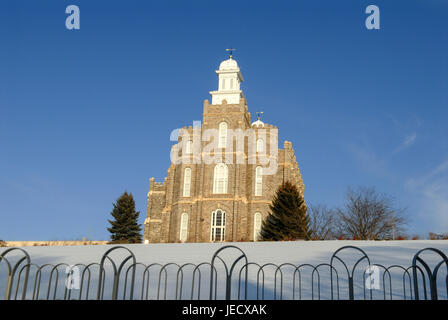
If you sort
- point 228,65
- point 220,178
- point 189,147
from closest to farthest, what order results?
1. point 220,178
2. point 189,147
3. point 228,65

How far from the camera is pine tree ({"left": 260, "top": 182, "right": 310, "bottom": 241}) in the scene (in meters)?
32.0

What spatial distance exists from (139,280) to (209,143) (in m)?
31.8

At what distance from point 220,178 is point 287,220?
13477 millimetres

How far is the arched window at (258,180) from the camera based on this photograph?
44750 millimetres

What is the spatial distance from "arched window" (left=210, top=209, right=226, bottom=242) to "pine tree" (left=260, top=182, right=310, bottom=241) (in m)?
8.93

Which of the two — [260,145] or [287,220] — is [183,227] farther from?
[287,220]

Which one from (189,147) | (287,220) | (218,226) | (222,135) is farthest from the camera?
(189,147)

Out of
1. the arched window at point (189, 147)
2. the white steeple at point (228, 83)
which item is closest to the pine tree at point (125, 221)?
the arched window at point (189, 147)

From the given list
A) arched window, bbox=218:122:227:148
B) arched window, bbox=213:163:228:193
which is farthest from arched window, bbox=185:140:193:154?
arched window, bbox=213:163:228:193

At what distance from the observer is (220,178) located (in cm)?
4469

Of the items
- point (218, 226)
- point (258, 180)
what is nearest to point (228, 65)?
point (258, 180)

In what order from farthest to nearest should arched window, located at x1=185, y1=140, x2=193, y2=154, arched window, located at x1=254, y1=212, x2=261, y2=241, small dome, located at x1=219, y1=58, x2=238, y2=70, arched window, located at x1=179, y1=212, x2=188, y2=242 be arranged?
1. small dome, located at x1=219, y1=58, x2=238, y2=70
2. arched window, located at x1=185, y1=140, x2=193, y2=154
3. arched window, located at x1=179, y1=212, x2=188, y2=242
4. arched window, located at x1=254, y1=212, x2=261, y2=241

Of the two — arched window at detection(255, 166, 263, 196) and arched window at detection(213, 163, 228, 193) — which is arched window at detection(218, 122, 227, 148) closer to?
arched window at detection(213, 163, 228, 193)

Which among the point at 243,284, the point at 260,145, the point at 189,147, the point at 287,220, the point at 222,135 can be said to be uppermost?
the point at 222,135
